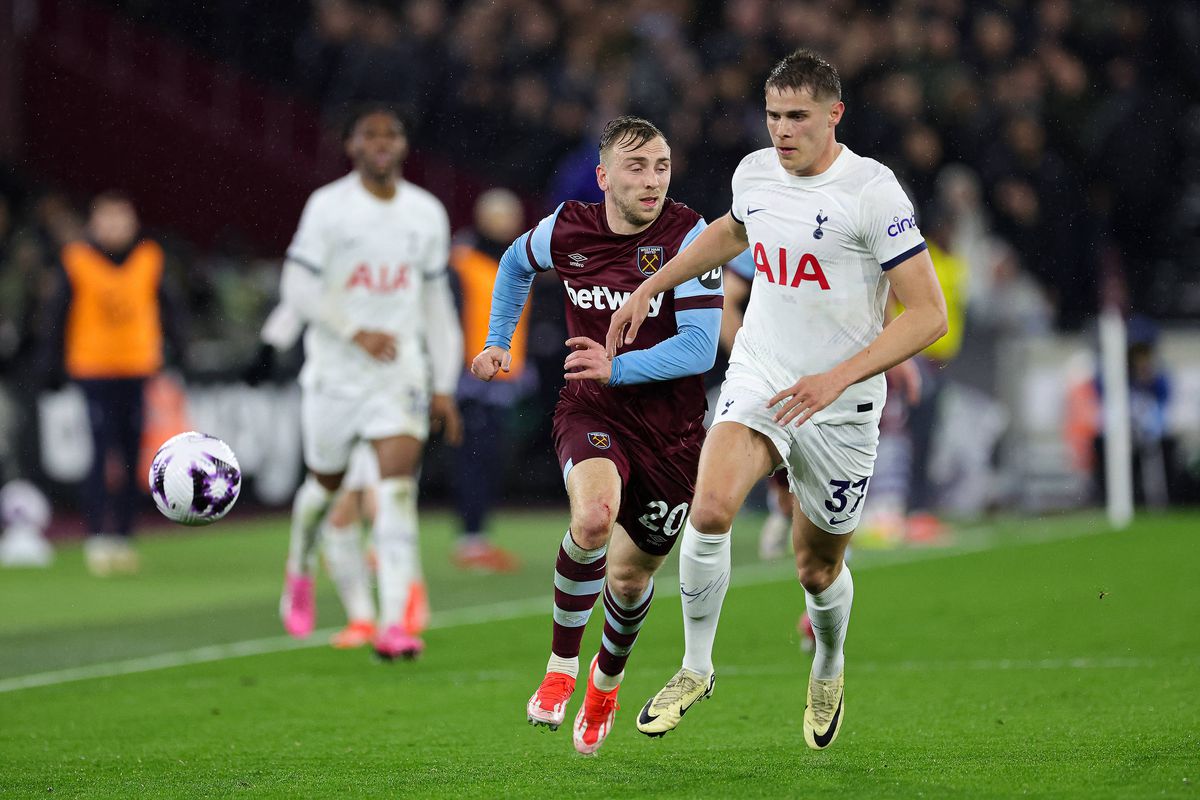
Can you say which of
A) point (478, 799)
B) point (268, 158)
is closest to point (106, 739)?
point (478, 799)

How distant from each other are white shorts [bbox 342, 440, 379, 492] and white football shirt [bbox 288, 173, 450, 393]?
1.29 feet

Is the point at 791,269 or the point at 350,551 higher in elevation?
the point at 791,269

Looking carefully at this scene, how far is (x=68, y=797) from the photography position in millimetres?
5449

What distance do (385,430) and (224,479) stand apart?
5.98 feet

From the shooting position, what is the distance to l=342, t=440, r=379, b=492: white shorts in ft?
30.2

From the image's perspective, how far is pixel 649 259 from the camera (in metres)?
6.31

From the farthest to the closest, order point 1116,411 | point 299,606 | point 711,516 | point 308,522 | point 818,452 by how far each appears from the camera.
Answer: point 1116,411 < point 299,606 < point 308,522 < point 818,452 < point 711,516

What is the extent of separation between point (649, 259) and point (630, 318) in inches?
18.9

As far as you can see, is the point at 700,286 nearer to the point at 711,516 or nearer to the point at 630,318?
the point at 630,318

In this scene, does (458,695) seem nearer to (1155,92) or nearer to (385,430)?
(385,430)

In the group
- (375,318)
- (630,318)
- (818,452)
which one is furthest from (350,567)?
(818,452)

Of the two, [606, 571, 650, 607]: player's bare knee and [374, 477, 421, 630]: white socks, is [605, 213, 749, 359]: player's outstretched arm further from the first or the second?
[374, 477, 421, 630]: white socks

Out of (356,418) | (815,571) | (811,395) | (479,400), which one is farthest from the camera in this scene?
(479,400)

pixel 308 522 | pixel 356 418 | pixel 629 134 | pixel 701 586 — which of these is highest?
pixel 629 134
